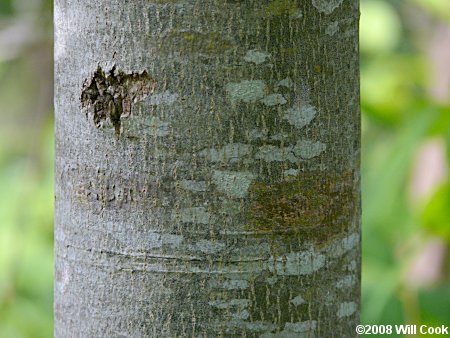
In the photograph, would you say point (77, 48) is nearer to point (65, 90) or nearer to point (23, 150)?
point (65, 90)

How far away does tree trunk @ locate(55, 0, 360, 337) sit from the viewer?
778 millimetres

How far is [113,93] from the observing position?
0.81 meters

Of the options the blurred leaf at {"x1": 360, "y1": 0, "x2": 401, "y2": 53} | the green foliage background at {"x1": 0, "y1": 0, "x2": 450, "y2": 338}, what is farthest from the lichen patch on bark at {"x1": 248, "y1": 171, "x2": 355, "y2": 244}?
the blurred leaf at {"x1": 360, "y1": 0, "x2": 401, "y2": 53}

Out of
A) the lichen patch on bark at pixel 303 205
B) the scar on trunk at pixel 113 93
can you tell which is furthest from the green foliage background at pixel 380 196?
the scar on trunk at pixel 113 93

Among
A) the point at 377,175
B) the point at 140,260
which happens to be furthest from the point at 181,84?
the point at 377,175

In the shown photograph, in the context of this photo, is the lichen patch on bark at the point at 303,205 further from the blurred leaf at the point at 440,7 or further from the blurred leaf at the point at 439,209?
the blurred leaf at the point at 440,7

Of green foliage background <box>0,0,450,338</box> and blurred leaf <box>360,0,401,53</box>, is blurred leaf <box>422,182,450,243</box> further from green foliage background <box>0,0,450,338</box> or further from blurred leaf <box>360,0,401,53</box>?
blurred leaf <box>360,0,401,53</box>

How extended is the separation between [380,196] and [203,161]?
3.51 feet

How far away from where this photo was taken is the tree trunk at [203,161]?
0.78 m

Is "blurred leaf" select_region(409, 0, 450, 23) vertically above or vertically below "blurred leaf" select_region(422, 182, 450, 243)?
above

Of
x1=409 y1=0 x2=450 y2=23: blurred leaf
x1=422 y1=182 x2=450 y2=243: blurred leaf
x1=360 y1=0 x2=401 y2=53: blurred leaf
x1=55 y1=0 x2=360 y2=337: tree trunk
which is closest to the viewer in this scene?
x1=55 y1=0 x2=360 y2=337: tree trunk

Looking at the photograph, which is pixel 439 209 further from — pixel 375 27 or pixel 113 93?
pixel 375 27

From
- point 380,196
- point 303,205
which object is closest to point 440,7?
point 380,196

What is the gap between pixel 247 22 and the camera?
78 cm
